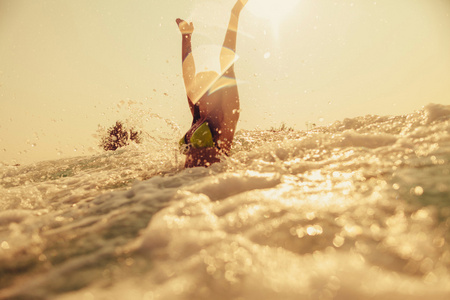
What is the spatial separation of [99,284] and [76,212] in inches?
46.7

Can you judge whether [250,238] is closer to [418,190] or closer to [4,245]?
[418,190]

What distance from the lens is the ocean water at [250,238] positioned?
3.71 feet

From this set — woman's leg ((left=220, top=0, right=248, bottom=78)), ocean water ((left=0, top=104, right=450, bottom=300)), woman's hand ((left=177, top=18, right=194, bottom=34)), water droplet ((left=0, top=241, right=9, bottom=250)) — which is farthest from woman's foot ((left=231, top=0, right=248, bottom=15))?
water droplet ((left=0, top=241, right=9, bottom=250))

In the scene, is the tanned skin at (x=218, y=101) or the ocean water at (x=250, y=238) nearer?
the ocean water at (x=250, y=238)

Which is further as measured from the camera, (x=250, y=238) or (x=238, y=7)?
(x=238, y=7)

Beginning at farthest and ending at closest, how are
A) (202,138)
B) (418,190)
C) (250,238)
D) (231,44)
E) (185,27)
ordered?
(185,27)
(231,44)
(202,138)
(418,190)
(250,238)

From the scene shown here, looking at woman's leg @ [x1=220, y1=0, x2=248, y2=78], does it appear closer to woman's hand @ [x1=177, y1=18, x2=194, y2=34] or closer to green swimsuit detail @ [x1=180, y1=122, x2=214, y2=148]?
woman's hand @ [x1=177, y1=18, x2=194, y2=34]

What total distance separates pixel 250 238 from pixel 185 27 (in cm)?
467

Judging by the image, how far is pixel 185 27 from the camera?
16.5 feet

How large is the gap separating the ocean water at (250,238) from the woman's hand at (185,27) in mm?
3511

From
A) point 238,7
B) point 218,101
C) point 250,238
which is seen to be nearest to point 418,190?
point 250,238

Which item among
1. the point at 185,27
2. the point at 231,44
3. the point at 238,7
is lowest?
the point at 231,44

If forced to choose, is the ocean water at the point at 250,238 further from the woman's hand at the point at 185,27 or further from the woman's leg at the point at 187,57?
the woman's hand at the point at 185,27

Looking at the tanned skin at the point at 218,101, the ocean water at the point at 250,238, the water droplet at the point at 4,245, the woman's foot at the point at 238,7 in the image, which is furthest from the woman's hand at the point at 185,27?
the water droplet at the point at 4,245
